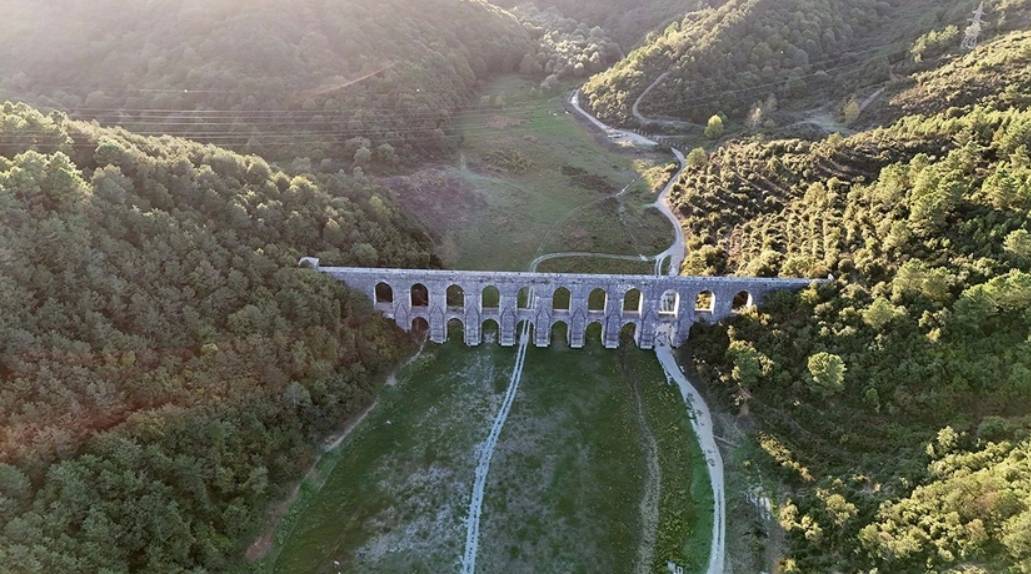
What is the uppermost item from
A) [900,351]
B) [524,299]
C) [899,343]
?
[899,343]

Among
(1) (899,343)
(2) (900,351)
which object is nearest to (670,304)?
(1) (899,343)

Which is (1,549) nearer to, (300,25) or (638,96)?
(300,25)

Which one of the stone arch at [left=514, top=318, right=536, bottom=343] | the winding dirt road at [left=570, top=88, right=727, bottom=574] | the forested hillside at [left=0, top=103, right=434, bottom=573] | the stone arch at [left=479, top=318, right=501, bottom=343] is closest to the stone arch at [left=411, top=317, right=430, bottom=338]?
the forested hillside at [left=0, top=103, right=434, bottom=573]

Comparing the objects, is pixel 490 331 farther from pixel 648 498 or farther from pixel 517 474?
pixel 648 498

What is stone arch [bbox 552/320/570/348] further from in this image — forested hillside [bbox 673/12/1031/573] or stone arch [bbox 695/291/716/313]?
stone arch [bbox 695/291/716/313]

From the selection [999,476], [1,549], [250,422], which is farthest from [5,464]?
[999,476]

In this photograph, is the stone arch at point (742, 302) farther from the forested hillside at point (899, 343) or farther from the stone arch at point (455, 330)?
the stone arch at point (455, 330)
